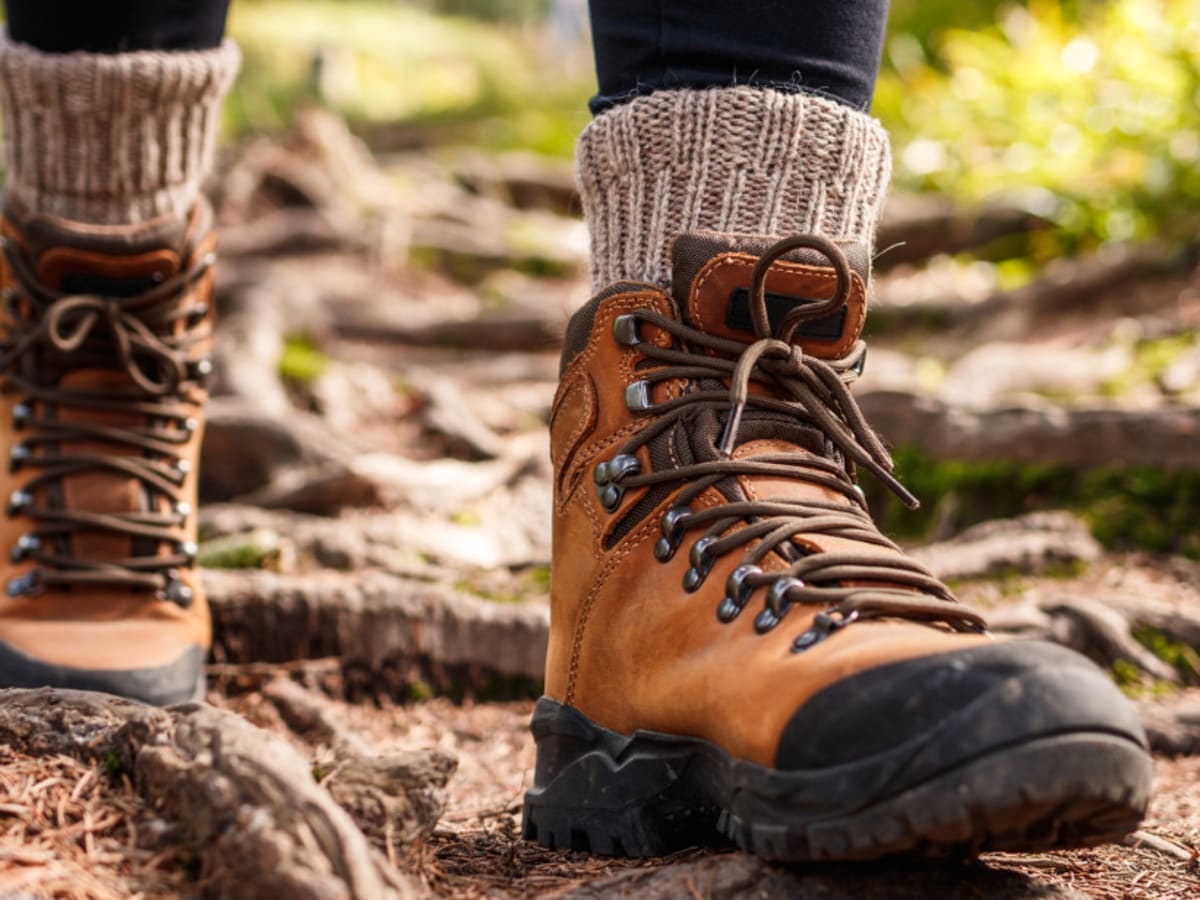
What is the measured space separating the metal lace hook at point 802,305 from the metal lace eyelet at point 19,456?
1.38 metres


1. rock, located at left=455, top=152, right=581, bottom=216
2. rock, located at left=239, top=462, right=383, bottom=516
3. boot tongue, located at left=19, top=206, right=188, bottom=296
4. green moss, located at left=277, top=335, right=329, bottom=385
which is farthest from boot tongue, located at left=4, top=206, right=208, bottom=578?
rock, located at left=455, top=152, right=581, bottom=216

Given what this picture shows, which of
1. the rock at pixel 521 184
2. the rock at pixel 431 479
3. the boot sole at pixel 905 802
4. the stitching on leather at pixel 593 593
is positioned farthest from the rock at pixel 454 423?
the rock at pixel 521 184

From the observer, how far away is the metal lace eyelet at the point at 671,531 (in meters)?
1.54

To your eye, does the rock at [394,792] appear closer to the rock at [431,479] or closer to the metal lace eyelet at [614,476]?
the metal lace eyelet at [614,476]

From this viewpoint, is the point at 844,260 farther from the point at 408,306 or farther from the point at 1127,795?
the point at 408,306

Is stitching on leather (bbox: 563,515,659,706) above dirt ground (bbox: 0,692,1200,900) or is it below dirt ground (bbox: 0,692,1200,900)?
above

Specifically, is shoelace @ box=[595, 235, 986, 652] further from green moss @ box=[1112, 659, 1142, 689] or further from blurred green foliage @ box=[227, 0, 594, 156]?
blurred green foliage @ box=[227, 0, 594, 156]

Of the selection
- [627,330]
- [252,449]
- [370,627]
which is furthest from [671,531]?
[252,449]

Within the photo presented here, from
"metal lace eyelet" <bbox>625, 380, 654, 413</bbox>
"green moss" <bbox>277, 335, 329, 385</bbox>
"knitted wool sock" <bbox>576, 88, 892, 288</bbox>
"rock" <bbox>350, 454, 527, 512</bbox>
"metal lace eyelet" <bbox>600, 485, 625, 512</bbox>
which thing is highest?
"knitted wool sock" <bbox>576, 88, 892, 288</bbox>

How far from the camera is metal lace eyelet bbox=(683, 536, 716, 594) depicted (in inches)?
59.2

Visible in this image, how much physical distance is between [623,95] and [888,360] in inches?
149

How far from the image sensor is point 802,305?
1.61 m

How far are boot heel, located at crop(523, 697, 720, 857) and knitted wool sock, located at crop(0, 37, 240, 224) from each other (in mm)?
1346

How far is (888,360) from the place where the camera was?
17.4 ft
